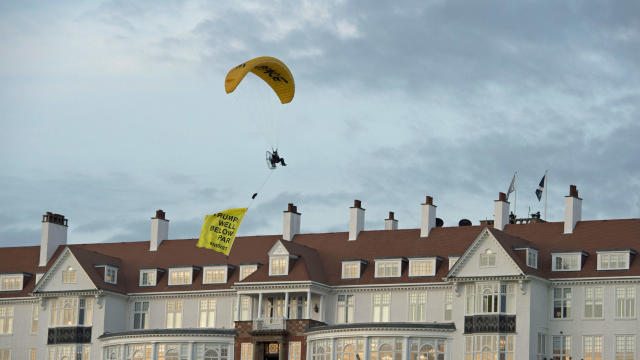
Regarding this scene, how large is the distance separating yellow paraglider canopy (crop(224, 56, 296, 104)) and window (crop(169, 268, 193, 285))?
20499mm

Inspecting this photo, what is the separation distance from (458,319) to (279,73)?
20355mm

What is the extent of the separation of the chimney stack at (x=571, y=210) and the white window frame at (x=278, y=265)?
19746 mm

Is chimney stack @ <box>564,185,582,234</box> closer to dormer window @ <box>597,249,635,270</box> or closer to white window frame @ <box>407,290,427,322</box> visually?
dormer window @ <box>597,249,635,270</box>

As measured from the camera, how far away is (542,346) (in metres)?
94.0

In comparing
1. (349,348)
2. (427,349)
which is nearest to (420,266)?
(427,349)

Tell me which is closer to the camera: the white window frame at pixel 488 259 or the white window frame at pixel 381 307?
the white window frame at pixel 488 259

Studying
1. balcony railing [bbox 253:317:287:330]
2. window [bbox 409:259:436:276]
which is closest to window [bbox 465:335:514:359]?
window [bbox 409:259:436:276]

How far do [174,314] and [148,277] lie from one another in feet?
12.8

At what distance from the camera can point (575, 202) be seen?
99.1 metres

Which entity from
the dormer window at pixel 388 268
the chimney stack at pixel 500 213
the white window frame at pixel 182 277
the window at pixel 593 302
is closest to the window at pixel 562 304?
the window at pixel 593 302

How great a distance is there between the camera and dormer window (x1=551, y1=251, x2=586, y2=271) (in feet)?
311

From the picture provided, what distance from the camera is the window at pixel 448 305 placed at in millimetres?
97613

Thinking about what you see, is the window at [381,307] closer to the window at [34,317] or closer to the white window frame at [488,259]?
the white window frame at [488,259]

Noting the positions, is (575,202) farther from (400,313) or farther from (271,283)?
(271,283)
